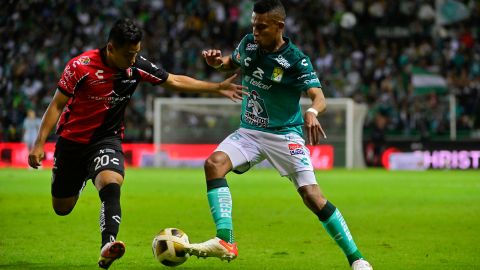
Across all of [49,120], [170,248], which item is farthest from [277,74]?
[49,120]

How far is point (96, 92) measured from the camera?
26.7ft

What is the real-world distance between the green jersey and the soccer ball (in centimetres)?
125

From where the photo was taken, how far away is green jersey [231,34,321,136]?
801 cm

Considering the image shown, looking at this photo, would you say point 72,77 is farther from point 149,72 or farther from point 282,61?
point 282,61

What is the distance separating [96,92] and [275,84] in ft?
5.18

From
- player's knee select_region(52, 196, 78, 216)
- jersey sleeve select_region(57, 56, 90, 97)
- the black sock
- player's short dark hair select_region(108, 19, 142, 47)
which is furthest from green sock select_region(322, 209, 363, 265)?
player's knee select_region(52, 196, 78, 216)

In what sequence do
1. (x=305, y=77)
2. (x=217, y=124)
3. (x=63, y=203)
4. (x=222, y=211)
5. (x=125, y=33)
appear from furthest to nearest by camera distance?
(x=217, y=124) → (x=63, y=203) → (x=305, y=77) → (x=222, y=211) → (x=125, y=33)

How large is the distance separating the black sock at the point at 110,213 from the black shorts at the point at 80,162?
1.02ft

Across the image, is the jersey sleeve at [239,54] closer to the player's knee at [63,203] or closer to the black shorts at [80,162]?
the black shorts at [80,162]

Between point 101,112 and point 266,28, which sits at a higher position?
point 266,28

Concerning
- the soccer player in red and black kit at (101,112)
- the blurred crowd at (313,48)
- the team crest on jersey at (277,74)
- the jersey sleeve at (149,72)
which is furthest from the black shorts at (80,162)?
the blurred crowd at (313,48)

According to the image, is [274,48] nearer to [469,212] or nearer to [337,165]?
[469,212]

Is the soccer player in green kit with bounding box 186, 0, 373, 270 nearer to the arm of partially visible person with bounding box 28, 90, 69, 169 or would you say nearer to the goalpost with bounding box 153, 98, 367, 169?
the arm of partially visible person with bounding box 28, 90, 69, 169

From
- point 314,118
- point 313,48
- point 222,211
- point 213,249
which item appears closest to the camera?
point 314,118
